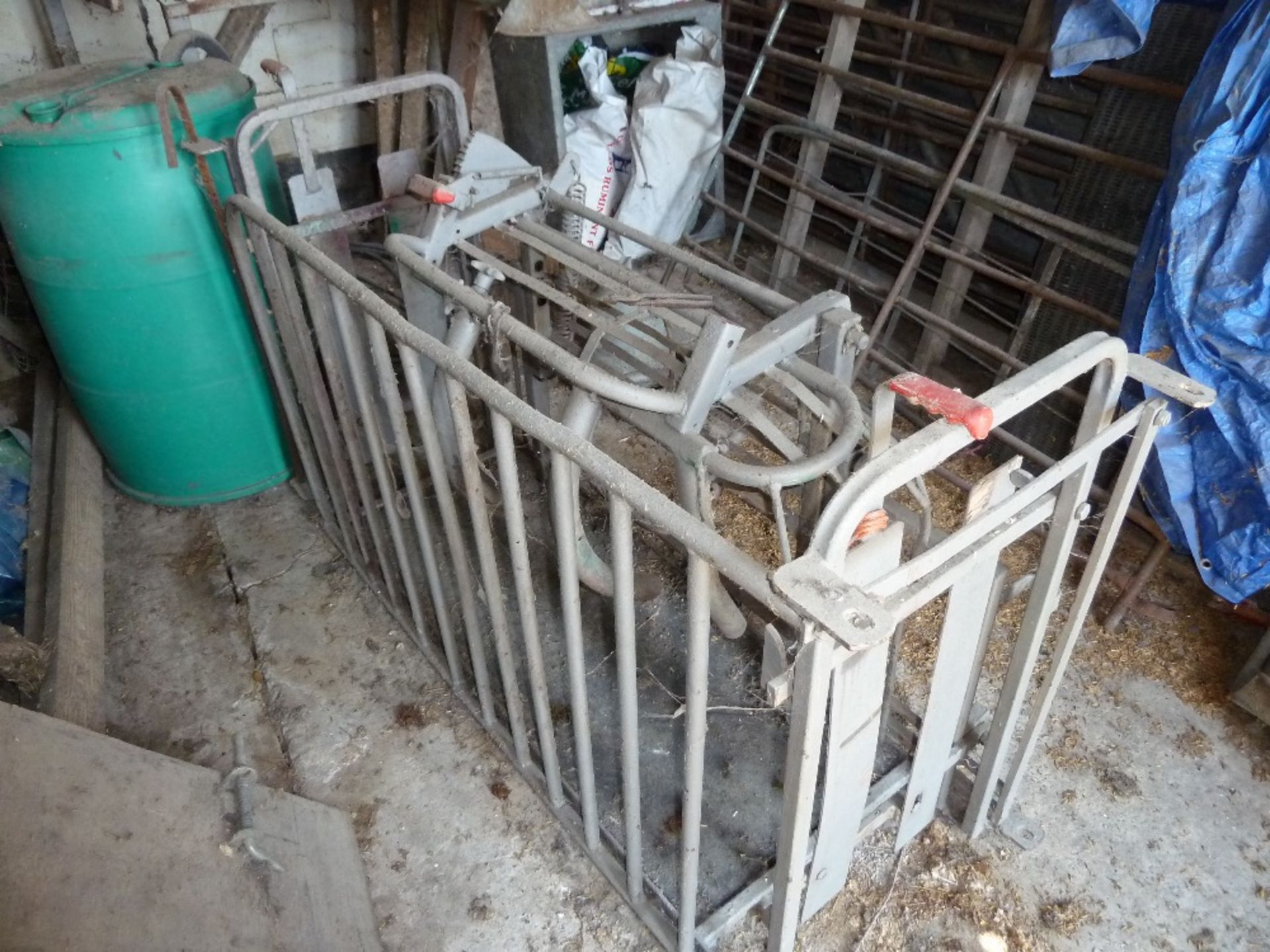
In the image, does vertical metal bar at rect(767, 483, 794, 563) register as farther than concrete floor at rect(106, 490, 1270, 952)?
No

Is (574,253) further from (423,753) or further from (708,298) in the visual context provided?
(423,753)

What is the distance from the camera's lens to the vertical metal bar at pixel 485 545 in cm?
142

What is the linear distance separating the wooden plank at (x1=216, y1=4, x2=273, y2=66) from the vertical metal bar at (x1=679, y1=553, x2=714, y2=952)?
3355mm

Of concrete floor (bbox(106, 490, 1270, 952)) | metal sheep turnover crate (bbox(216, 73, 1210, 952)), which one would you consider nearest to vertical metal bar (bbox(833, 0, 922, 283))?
metal sheep turnover crate (bbox(216, 73, 1210, 952))

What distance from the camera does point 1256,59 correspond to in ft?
6.08

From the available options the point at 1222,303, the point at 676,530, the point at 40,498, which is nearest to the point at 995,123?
the point at 1222,303

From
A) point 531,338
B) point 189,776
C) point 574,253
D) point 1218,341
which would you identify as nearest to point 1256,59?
point 1218,341

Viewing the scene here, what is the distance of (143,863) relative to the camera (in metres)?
1.42

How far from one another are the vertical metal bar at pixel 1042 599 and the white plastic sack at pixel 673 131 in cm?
251

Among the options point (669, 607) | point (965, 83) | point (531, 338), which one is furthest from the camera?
point (965, 83)

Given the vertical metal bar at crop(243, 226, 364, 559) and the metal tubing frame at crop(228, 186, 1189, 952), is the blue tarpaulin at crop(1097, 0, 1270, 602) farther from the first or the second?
the vertical metal bar at crop(243, 226, 364, 559)

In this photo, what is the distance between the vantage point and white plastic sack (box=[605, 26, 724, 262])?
137 inches

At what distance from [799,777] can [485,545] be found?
70 cm

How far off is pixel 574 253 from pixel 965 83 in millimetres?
1979
